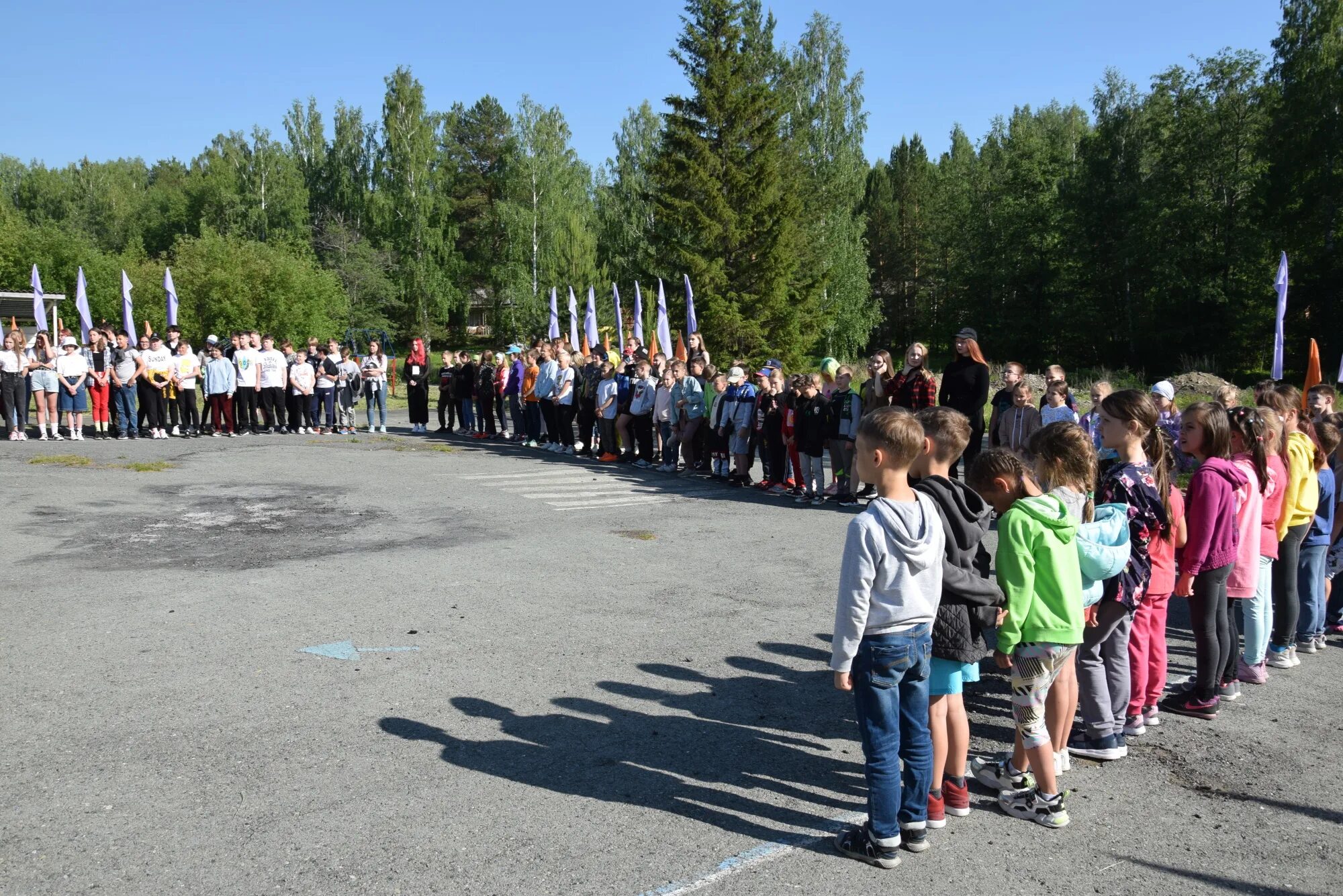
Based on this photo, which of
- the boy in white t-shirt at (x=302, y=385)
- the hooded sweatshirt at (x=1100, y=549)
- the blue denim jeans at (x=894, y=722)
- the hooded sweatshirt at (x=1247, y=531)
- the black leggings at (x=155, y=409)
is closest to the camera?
the blue denim jeans at (x=894, y=722)

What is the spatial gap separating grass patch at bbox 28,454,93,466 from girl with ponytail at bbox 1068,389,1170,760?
15.2 m

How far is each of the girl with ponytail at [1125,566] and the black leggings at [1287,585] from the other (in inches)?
81.8

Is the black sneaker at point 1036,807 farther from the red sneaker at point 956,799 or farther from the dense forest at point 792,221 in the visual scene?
the dense forest at point 792,221

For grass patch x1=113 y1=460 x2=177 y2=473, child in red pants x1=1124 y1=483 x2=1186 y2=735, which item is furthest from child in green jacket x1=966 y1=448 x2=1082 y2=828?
grass patch x1=113 y1=460 x2=177 y2=473

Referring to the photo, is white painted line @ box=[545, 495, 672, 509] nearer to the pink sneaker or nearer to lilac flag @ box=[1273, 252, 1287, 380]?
the pink sneaker

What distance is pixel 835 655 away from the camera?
3.86 m

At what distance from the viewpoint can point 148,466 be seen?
1532cm

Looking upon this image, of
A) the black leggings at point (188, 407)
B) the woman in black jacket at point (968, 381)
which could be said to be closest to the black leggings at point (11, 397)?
the black leggings at point (188, 407)

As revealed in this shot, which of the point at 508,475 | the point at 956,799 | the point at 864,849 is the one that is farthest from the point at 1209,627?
the point at 508,475

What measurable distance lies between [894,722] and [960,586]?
0.66 meters

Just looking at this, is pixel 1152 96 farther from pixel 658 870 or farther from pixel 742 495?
pixel 658 870

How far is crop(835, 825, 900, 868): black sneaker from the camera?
3.98 metres

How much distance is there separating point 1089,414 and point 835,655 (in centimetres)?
889

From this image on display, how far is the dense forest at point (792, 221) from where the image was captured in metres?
44.7
